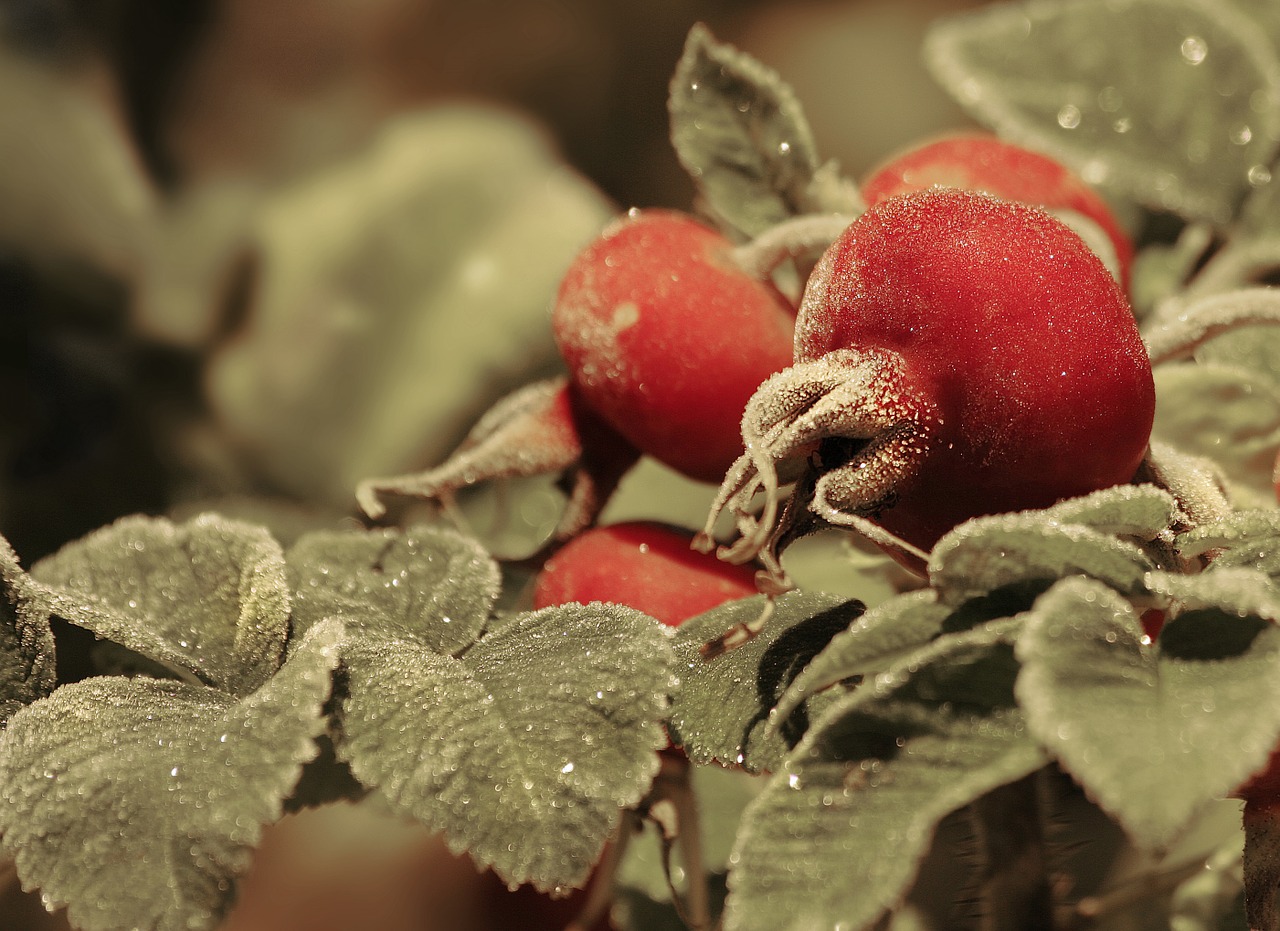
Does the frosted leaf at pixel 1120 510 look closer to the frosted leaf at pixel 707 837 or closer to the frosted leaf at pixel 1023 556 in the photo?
the frosted leaf at pixel 1023 556

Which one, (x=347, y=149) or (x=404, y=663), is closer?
(x=404, y=663)

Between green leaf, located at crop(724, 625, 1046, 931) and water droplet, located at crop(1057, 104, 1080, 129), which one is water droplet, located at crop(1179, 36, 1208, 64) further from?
green leaf, located at crop(724, 625, 1046, 931)

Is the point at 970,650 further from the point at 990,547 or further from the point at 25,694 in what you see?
the point at 25,694

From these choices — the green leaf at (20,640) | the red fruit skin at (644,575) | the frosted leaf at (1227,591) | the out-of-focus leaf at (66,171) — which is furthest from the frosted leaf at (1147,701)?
the out-of-focus leaf at (66,171)

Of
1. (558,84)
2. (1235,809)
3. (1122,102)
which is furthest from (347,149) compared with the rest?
(1235,809)

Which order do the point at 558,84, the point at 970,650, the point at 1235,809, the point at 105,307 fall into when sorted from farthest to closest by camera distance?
the point at 558,84, the point at 105,307, the point at 1235,809, the point at 970,650

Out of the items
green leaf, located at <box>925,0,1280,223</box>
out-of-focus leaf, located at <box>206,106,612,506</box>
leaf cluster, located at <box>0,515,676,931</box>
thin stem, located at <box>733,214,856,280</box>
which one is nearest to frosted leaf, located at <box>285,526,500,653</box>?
leaf cluster, located at <box>0,515,676,931</box>
